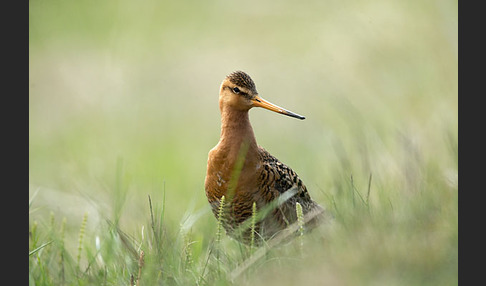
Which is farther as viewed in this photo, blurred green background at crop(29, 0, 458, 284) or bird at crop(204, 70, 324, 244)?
blurred green background at crop(29, 0, 458, 284)

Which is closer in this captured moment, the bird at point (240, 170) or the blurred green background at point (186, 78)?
the bird at point (240, 170)

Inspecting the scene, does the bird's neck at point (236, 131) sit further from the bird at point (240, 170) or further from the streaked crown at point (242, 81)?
the streaked crown at point (242, 81)

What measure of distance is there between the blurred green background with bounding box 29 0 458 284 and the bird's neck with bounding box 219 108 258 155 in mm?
3005

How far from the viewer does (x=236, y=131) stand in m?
5.59

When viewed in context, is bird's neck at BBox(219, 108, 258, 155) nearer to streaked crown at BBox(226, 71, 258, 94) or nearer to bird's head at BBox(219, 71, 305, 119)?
bird's head at BBox(219, 71, 305, 119)

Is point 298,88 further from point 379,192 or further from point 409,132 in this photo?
point 379,192

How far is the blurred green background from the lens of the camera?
9367 mm

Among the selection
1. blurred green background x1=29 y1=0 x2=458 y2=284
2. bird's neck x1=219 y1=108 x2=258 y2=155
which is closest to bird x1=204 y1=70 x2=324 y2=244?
bird's neck x1=219 y1=108 x2=258 y2=155

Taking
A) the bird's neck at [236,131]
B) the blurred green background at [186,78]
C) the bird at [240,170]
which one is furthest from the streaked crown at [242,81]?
the blurred green background at [186,78]

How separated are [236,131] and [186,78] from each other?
7963mm

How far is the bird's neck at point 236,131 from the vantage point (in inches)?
220

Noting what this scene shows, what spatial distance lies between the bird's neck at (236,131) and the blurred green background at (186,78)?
300cm

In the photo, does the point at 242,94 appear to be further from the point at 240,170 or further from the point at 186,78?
the point at 186,78

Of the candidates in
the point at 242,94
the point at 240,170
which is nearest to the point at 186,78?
the point at 242,94
